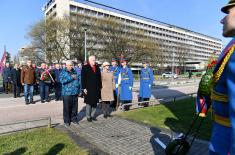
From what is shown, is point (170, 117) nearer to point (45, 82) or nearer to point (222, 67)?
point (45, 82)

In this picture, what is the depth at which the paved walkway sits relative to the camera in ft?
20.4

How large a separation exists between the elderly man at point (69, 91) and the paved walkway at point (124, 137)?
43cm

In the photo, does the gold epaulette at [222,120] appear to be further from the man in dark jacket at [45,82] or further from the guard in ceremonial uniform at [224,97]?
the man in dark jacket at [45,82]

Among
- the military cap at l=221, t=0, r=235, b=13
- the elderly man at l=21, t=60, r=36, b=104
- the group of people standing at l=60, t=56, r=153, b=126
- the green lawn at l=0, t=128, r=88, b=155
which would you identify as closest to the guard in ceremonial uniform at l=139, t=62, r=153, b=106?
the group of people standing at l=60, t=56, r=153, b=126

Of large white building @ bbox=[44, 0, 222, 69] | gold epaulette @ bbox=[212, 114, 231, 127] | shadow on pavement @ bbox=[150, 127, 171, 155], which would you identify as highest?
large white building @ bbox=[44, 0, 222, 69]

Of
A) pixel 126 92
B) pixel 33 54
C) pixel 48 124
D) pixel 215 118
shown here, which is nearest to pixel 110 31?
pixel 33 54

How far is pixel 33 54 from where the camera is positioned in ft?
185

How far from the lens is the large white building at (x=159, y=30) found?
257 ft

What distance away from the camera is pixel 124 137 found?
7262 mm

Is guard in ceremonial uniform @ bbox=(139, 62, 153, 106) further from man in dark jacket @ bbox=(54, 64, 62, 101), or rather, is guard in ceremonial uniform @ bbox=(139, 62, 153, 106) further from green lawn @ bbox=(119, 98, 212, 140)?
man in dark jacket @ bbox=(54, 64, 62, 101)

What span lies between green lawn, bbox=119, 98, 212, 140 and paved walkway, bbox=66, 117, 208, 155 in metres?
0.55

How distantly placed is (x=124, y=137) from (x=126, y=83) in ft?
15.6

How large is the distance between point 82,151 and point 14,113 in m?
6.02

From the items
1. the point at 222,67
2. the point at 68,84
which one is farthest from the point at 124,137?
the point at 222,67
